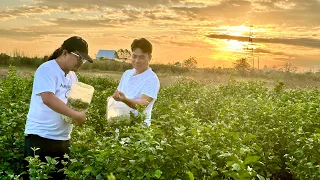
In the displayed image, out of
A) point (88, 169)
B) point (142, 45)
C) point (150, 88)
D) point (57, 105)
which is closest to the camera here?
point (88, 169)

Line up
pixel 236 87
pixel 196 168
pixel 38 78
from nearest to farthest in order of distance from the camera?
pixel 196 168 → pixel 38 78 → pixel 236 87

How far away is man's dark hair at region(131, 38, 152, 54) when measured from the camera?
17.5 feet

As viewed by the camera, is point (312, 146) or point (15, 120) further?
point (15, 120)

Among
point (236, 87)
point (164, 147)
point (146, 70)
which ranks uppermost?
point (146, 70)

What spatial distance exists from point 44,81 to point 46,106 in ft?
0.98

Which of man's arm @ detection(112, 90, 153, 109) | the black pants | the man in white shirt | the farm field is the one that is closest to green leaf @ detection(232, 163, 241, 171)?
the farm field

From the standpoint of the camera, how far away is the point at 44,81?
4559 millimetres

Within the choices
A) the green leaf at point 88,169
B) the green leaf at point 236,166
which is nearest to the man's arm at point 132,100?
the green leaf at point 88,169

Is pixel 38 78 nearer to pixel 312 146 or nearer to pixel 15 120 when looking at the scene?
pixel 15 120

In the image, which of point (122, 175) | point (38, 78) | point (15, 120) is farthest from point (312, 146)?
point (15, 120)

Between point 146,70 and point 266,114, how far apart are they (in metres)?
2.70

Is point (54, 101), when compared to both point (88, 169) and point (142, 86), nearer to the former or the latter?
point (88, 169)

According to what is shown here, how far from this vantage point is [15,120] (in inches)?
248

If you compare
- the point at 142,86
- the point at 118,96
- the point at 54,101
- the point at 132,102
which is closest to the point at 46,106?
the point at 54,101
